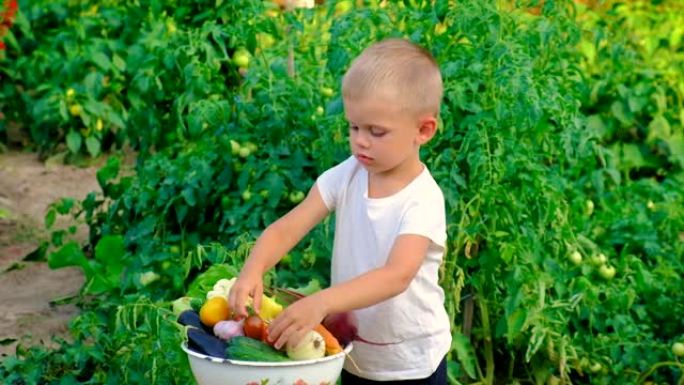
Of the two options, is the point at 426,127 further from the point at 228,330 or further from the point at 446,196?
the point at 446,196

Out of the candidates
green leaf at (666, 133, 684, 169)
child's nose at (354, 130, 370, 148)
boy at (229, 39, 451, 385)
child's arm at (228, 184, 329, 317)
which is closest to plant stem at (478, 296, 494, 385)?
boy at (229, 39, 451, 385)

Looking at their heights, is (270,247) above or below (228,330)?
above

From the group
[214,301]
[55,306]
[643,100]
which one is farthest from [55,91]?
[214,301]

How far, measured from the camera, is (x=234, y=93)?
5.25 metres

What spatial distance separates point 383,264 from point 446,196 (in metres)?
1.00

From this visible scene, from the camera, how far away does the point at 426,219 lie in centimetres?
315

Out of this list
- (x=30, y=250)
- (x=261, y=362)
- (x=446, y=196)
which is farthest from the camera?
(x=30, y=250)

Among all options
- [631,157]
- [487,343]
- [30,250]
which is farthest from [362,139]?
[631,157]

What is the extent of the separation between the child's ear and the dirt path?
188cm

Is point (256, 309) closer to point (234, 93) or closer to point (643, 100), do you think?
point (234, 93)

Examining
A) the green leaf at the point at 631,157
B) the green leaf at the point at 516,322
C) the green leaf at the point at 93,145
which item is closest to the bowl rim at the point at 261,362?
the green leaf at the point at 516,322

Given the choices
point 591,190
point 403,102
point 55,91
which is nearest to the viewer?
point 403,102

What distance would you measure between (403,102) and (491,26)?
49.0 inches

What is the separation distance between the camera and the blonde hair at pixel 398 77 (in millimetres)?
3068
